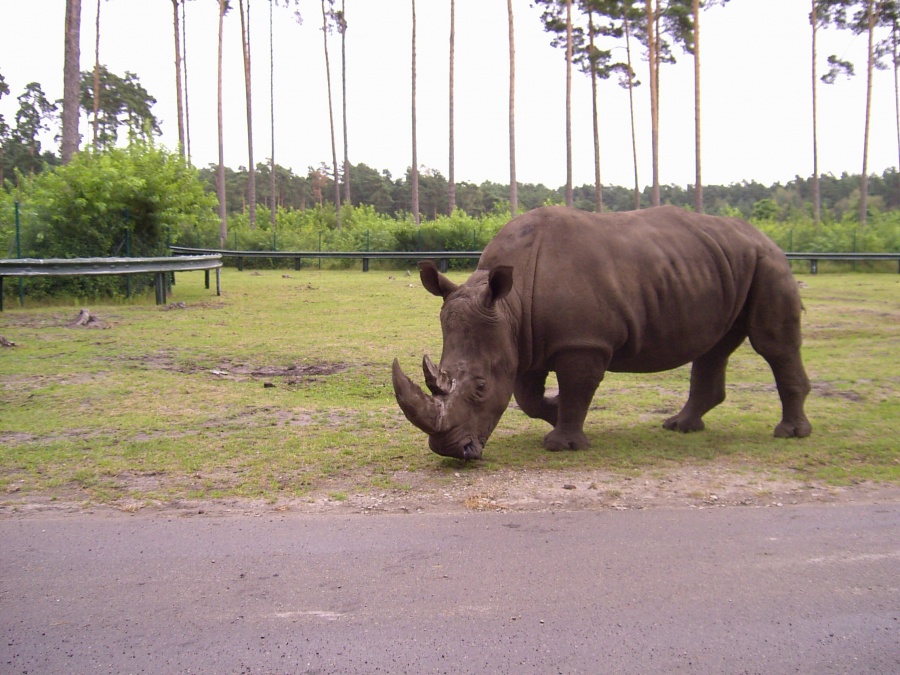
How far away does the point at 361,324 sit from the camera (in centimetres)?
1512

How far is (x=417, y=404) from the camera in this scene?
5.40m

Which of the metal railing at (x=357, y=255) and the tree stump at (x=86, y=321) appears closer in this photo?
the tree stump at (x=86, y=321)

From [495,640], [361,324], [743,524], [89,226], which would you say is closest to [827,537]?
[743,524]

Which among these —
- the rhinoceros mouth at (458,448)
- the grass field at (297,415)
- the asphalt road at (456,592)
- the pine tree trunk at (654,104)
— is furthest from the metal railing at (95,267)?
the pine tree trunk at (654,104)

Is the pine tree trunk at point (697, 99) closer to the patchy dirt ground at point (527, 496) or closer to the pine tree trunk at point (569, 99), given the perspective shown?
the pine tree trunk at point (569, 99)

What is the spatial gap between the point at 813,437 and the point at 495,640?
486 centimetres

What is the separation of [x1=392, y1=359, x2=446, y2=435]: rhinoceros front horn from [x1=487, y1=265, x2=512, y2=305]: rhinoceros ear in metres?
0.96

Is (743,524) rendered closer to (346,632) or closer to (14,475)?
(346,632)

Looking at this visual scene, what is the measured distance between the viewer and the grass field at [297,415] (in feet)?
19.9

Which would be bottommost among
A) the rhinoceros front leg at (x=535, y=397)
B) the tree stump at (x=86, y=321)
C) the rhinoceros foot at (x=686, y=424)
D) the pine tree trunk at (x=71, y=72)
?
the rhinoceros foot at (x=686, y=424)

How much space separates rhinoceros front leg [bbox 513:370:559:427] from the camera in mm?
7219

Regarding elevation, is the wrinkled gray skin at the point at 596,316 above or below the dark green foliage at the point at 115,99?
below

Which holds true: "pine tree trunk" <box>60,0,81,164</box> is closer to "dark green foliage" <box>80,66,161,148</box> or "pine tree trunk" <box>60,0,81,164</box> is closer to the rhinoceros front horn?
the rhinoceros front horn

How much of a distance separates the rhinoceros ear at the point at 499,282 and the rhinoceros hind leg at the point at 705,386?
260 cm
